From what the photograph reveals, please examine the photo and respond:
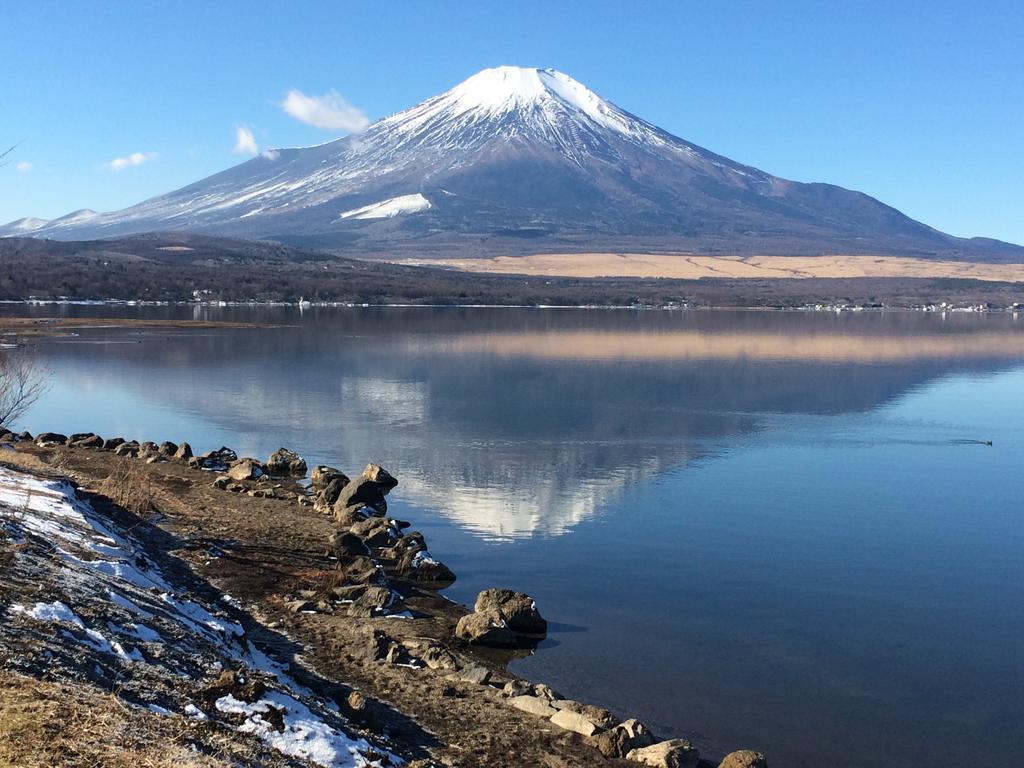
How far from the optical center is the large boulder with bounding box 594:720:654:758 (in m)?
8.27

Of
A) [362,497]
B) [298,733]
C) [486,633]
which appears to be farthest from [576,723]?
[362,497]

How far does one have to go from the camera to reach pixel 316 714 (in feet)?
24.8

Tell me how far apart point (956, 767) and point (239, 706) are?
5.73 metres

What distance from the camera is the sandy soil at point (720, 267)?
144 meters

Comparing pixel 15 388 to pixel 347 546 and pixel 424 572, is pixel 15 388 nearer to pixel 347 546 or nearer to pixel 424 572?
pixel 347 546

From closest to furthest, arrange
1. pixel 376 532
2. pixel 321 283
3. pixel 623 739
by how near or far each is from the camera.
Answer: pixel 623 739 → pixel 376 532 → pixel 321 283

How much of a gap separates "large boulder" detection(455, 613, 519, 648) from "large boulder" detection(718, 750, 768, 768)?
10.6ft

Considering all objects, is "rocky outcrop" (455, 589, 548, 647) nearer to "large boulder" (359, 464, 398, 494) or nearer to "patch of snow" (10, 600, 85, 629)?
"patch of snow" (10, 600, 85, 629)

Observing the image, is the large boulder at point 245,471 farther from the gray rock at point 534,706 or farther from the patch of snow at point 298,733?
the patch of snow at point 298,733

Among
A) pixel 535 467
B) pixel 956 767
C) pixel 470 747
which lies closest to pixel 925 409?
pixel 535 467

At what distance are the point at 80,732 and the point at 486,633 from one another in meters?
5.43

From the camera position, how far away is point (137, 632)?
8.31 metres

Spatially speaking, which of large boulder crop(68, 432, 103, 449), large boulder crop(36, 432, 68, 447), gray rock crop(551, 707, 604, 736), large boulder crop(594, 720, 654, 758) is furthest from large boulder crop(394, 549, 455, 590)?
large boulder crop(36, 432, 68, 447)

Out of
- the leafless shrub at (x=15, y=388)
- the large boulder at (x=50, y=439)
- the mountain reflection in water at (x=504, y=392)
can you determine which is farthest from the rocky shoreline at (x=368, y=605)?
the mountain reflection in water at (x=504, y=392)
